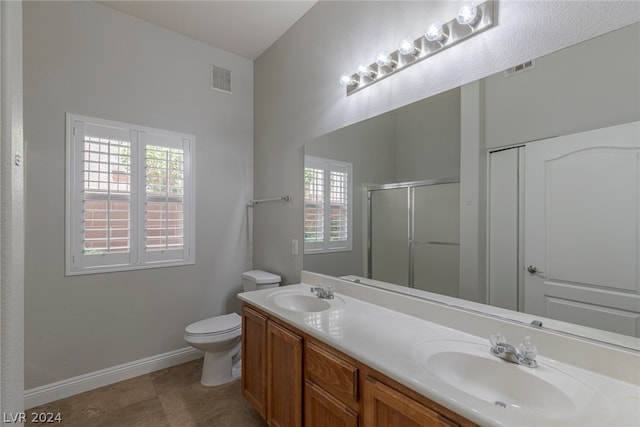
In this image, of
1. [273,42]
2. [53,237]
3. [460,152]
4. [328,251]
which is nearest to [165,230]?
[53,237]

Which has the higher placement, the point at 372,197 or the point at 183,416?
the point at 372,197

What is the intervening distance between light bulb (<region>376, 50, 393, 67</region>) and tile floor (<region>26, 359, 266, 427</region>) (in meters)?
2.34

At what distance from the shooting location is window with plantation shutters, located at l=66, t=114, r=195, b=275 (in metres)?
2.20

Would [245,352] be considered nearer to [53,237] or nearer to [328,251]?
[328,251]

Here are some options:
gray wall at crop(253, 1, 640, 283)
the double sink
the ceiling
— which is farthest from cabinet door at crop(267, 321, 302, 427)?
the ceiling

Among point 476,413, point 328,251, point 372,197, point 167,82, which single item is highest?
point 167,82

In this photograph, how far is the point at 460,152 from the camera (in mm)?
1374

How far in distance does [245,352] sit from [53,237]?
1636 millimetres

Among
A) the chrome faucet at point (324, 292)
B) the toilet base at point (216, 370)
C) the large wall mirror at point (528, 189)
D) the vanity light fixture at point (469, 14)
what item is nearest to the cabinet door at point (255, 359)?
the chrome faucet at point (324, 292)

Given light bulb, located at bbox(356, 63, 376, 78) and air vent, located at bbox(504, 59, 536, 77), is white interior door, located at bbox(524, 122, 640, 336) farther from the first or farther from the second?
light bulb, located at bbox(356, 63, 376, 78)

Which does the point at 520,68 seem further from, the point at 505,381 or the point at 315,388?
the point at 315,388

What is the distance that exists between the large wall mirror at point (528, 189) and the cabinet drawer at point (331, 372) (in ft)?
1.98

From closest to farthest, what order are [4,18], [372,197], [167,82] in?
1. [4,18]
2. [372,197]
3. [167,82]

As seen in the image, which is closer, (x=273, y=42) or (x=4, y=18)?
(x=4, y=18)
